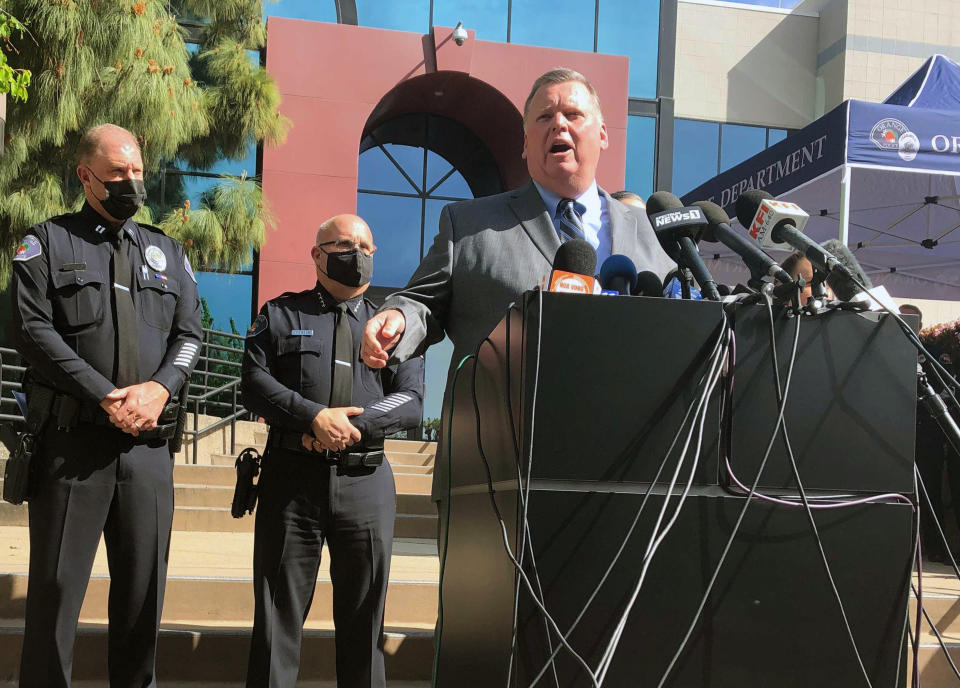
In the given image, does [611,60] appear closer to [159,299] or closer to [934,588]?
[934,588]

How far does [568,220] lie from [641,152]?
12682 mm

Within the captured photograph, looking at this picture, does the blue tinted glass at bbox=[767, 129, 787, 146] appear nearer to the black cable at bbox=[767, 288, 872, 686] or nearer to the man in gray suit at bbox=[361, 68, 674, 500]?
the man in gray suit at bbox=[361, 68, 674, 500]

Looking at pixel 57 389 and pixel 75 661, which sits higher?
pixel 57 389

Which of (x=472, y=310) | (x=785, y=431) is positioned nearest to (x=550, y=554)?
(x=785, y=431)

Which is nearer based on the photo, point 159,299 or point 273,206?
point 159,299

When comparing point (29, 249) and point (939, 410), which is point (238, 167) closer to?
point (29, 249)

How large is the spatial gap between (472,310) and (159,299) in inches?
57.3

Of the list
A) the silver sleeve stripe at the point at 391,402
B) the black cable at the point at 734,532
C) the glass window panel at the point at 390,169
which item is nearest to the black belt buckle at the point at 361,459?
the silver sleeve stripe at the point at 391,402

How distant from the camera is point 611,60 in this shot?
13.5 metres

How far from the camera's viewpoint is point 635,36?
1441cm

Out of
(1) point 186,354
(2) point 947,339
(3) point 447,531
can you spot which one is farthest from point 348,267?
(2) point 947,339

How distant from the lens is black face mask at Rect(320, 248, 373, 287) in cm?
341

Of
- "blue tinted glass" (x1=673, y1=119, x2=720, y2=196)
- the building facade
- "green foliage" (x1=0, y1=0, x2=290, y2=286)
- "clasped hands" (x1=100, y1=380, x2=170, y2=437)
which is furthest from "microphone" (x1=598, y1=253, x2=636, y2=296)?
"blue tinted glass" (x1=673, y1=119, x2=720, y2=196)

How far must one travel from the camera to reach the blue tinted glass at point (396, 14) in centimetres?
1380
